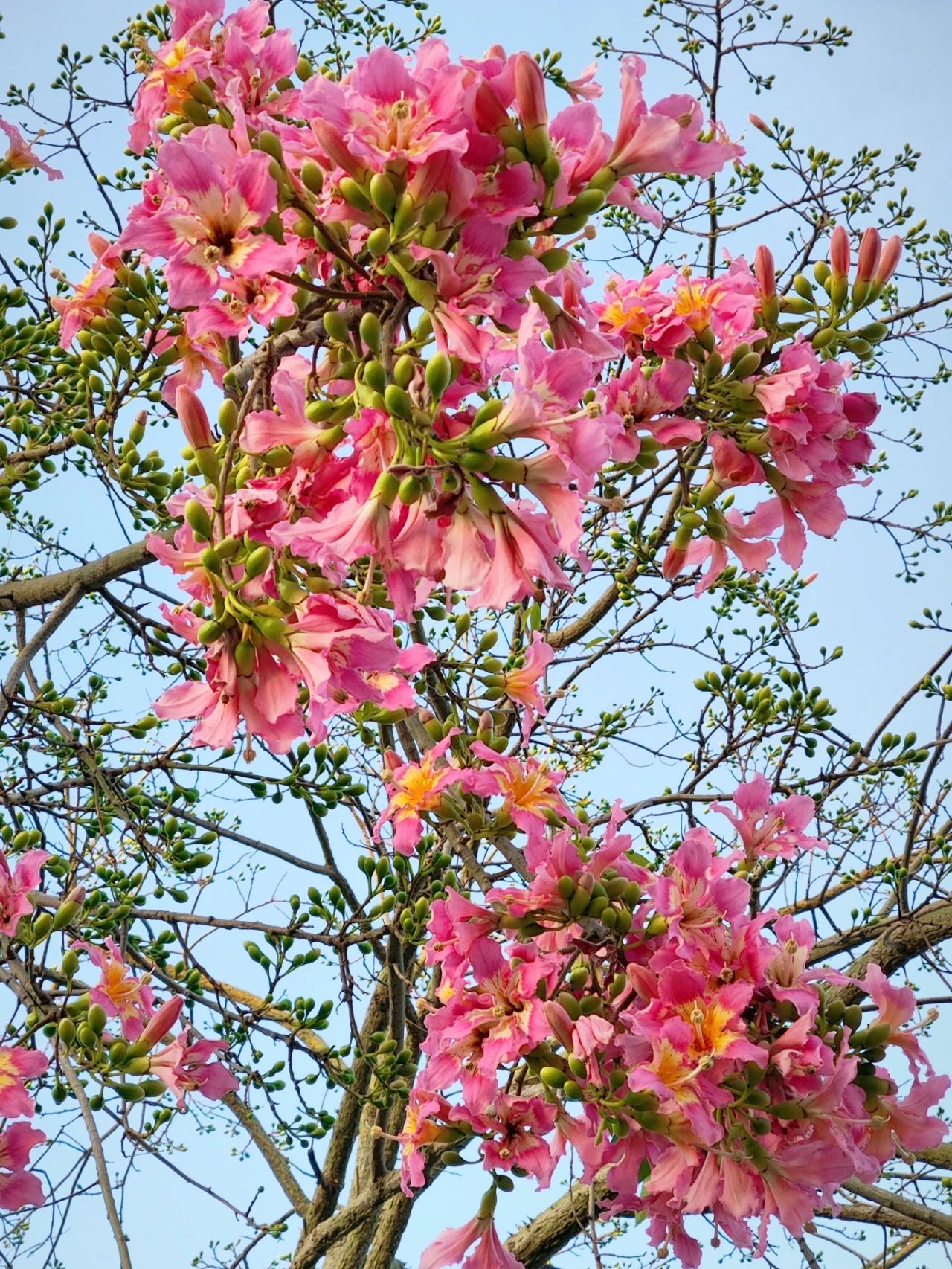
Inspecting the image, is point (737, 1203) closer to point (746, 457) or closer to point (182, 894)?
point (746, 457)

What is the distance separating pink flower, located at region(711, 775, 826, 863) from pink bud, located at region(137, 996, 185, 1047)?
0.90m

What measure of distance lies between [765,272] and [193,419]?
2.98 ft

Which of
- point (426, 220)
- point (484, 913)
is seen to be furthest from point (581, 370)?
point (484, 913)

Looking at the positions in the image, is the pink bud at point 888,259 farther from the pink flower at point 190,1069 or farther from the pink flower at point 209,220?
the pink flower at point 190,1069

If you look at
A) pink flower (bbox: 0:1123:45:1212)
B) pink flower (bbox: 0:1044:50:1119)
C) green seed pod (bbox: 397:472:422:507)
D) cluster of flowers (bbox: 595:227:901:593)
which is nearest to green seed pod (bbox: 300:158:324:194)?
green seed pod (bbox: 397:472:422:507)

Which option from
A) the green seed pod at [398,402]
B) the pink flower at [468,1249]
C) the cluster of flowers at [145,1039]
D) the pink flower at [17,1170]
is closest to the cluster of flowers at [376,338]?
the green seed pod at [398,402]

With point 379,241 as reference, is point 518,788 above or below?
below

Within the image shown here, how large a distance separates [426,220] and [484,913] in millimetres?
1001

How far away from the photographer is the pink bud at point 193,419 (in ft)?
4.22

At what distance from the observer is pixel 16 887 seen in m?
2.03

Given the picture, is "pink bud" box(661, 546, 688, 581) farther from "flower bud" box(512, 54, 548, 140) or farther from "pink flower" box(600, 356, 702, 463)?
"flower bud" box(512, 54, 548, 140)

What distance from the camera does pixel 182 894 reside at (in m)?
2.64

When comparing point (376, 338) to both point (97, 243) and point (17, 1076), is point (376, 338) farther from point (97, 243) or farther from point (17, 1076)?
point (17, 1076)

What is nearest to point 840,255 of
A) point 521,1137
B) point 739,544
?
point 739,544
